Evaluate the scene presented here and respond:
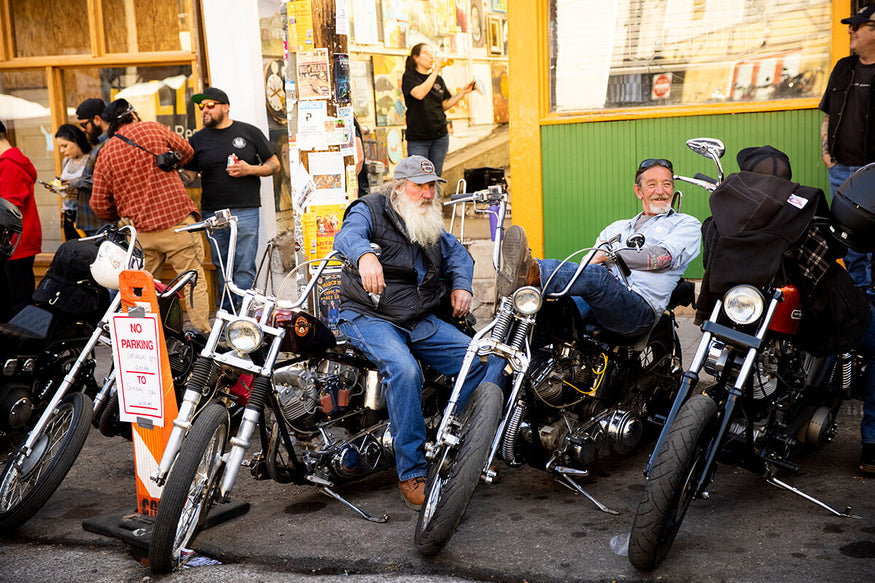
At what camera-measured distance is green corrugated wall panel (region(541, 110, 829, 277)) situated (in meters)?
7.16

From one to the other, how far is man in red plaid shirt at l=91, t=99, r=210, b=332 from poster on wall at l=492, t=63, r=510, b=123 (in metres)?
6.70

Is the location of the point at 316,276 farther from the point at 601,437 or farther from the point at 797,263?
the point at 797,263

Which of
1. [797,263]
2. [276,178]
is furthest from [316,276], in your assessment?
[276,178]

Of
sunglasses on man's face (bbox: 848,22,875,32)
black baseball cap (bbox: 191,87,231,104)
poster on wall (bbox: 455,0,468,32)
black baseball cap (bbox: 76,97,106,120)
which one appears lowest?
black baseball cap (bbox: 76,97,106,120)

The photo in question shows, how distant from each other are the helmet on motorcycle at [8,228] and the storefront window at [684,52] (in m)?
4.40

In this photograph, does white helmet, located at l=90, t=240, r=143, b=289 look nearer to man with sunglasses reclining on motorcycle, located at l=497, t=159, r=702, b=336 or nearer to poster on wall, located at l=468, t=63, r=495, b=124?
man with sunglasses reclining on motorcycle, located at l=497, t=159, r=702, b=336

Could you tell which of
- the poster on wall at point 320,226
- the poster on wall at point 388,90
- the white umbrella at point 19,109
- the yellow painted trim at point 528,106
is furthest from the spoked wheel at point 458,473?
the poster on wall at point 388,90

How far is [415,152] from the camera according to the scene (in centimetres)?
984

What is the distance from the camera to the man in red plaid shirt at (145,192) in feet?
23.5

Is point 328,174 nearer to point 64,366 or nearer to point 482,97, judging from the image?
point 64,366

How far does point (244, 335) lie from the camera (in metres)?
3.88

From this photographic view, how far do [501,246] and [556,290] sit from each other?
1.21ft

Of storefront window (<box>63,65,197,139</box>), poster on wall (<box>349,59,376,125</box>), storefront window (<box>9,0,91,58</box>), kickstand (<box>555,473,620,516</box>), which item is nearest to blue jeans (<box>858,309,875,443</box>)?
kickstand (<box>555,473,620,516</box>)

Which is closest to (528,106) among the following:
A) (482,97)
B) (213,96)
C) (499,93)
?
(213,96)
